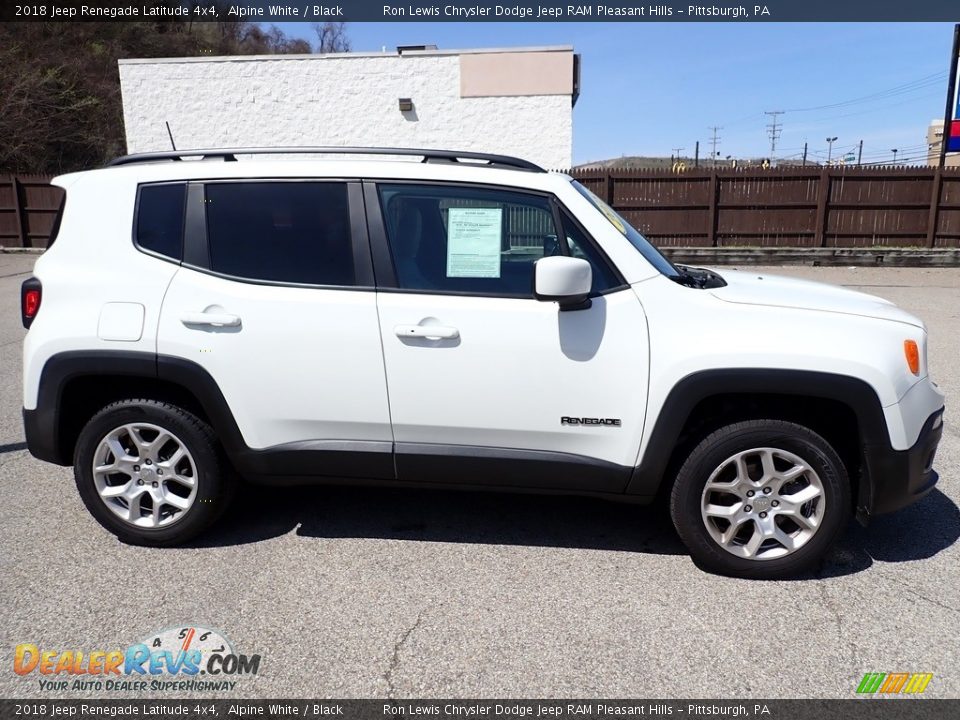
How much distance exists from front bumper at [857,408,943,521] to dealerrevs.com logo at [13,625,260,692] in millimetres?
2623

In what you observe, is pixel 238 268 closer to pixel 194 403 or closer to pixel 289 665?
pixel 194 403

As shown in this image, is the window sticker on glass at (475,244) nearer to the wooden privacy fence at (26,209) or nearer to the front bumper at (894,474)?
the front bumper at (894,474)

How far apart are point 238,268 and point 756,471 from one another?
254cm

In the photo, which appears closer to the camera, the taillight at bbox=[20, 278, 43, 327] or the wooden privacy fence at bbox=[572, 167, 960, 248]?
the taillight at bbox=[20, 278, 43, 327]

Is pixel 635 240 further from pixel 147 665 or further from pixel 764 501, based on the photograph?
pixel 147 665

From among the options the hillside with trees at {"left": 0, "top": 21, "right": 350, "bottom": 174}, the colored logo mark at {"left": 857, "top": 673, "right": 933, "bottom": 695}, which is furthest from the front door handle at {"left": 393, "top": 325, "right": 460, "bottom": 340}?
the hillside with trees at {"left": 0, "top": 21, "right": 350, "bottom": 174}

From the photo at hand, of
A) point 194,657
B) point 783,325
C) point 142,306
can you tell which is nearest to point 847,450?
point 783,325

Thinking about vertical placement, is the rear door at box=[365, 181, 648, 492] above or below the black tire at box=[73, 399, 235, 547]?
above

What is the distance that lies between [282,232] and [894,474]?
2.93 meters

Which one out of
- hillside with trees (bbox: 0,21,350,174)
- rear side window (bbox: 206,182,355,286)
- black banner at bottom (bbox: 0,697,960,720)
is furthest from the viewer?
hillside with trees (bbox: 0,21,350,174)

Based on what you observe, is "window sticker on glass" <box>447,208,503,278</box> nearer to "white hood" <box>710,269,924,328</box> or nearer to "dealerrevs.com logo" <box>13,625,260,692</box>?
"white hood" <box>710,269,924,328</box>

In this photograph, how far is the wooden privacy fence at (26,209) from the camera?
19.3m

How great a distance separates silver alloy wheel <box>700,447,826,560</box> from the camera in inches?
123

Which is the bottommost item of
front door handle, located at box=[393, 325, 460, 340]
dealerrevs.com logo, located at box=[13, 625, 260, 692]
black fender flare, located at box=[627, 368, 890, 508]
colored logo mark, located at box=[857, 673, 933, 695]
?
colored logo mark, located at box=[857, 673, 933, 695]
